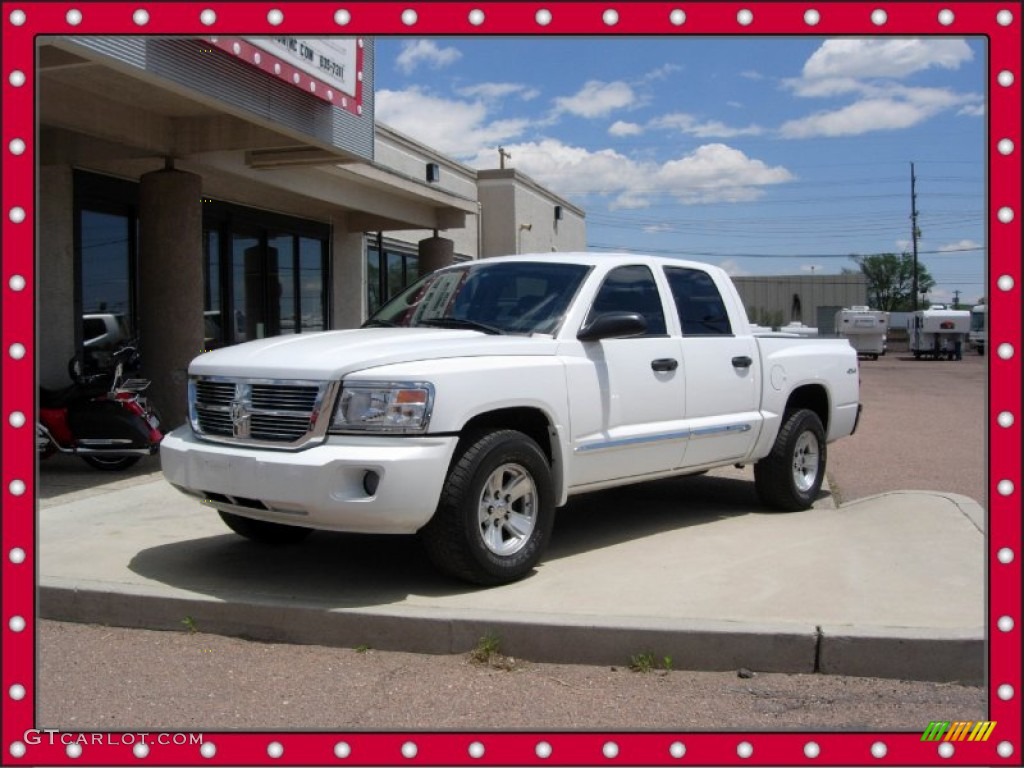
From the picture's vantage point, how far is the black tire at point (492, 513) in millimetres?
5047

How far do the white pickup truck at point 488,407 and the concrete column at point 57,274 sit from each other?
5.51m

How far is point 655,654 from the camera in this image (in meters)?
4.57

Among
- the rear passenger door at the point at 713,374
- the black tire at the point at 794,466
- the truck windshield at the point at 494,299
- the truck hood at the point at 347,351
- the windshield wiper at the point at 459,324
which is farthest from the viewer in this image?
the black tire at the point at 794,466

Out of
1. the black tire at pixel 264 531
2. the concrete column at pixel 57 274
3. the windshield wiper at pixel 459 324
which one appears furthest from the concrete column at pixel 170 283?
the windshield wiper at pixel 459 324

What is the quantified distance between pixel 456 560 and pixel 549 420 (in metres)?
0.97

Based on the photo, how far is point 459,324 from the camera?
6039mm

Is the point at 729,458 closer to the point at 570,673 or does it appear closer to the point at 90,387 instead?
the point at 570,673

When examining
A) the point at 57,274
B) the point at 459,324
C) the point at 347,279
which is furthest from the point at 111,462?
the point at 347,279

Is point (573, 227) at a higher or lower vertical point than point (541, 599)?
higher

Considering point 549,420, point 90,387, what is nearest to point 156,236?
point 90,387

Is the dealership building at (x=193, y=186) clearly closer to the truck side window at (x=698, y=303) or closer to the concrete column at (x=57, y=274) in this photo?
the concrete column at (x=57, y=274)

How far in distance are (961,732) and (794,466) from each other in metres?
4.54

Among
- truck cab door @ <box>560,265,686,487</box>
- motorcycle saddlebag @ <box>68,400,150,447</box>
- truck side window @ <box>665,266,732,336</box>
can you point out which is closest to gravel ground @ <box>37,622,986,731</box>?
truck cab door @ <box>560,265,686,487</box>

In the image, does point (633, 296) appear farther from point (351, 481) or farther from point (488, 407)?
point (351, 481)
